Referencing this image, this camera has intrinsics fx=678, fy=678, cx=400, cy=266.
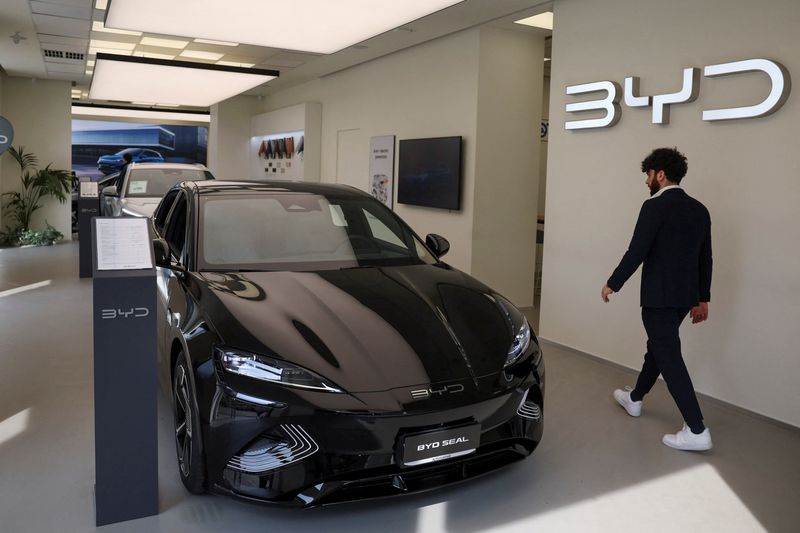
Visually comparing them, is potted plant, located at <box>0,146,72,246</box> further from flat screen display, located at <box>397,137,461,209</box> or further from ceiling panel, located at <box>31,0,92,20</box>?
flat screen display, located at <box>397,137,461,209</box>

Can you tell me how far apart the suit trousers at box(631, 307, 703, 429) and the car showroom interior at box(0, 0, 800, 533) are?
0.05ft

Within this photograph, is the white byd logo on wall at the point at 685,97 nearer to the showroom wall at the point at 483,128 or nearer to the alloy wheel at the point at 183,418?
the showroom wall at the point at 483,128

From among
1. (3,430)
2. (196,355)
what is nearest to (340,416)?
(196,355)

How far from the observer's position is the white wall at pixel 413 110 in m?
6.66

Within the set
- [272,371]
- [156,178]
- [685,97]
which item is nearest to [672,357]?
[685,97]

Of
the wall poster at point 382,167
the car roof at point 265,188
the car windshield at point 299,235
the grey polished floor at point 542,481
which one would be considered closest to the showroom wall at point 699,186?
the grey polished floor at point 542,481

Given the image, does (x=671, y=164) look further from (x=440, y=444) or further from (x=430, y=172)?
(x=430, y=172)

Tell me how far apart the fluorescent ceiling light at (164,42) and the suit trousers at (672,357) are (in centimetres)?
750

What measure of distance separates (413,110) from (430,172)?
2.96 feet

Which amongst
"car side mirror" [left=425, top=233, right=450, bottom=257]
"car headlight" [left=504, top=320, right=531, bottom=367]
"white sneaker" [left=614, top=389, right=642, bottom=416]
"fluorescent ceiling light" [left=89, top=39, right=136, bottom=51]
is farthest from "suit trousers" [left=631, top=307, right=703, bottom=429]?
"fluorescent ceiling light" [left=89, top=39, right=136, bottom=51]

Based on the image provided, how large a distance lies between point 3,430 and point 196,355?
1526 mm

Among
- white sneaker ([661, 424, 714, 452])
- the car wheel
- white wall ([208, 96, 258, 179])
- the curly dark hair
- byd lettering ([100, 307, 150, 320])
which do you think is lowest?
white sneaker ([661, 424, 714, 452])

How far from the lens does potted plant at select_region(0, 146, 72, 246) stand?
11523 millimetres

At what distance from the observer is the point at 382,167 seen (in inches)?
322
